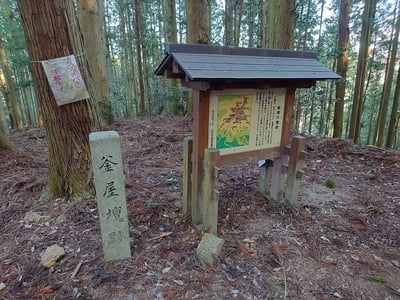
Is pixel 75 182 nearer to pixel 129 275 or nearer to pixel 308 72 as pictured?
pixel 129 275

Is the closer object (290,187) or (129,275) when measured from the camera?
(129,275)

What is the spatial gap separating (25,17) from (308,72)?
295 cm

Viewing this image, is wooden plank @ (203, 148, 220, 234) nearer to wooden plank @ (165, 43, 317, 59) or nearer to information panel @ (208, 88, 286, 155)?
information panel @ (208, 88, 286, 155)

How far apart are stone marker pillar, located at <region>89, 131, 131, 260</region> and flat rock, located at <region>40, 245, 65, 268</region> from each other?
0.43m

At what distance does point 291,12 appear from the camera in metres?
4.53

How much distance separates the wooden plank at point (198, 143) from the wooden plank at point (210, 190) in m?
0.12

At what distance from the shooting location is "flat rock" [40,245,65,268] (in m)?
2.18

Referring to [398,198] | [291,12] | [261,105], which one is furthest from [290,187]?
[291,12]

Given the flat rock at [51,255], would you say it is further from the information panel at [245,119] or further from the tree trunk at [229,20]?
the tree trunk at [229,20]

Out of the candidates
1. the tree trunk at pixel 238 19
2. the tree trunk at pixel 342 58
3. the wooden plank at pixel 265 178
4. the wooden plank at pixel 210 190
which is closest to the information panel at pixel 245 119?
the wooden plank at pixel 210 190

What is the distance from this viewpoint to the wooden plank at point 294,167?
2882 millimetres

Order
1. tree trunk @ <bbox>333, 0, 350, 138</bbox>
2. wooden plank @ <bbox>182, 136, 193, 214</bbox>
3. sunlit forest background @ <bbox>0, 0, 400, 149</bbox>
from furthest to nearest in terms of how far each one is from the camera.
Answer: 1. sunlit forest background @ <bbox>0, 0, 400, 149</bbox>
2. tree trunk @ <bbox>333, 0, 350, 138</bbox>
3. wooden plank @ <bbox>182, 136, 193, 214</bbox>

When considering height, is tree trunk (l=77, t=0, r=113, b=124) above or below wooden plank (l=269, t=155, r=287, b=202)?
above

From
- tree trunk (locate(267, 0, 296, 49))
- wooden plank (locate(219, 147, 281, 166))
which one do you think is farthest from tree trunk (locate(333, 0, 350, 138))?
wooden plank (locate(219, 147, 281, 166))
